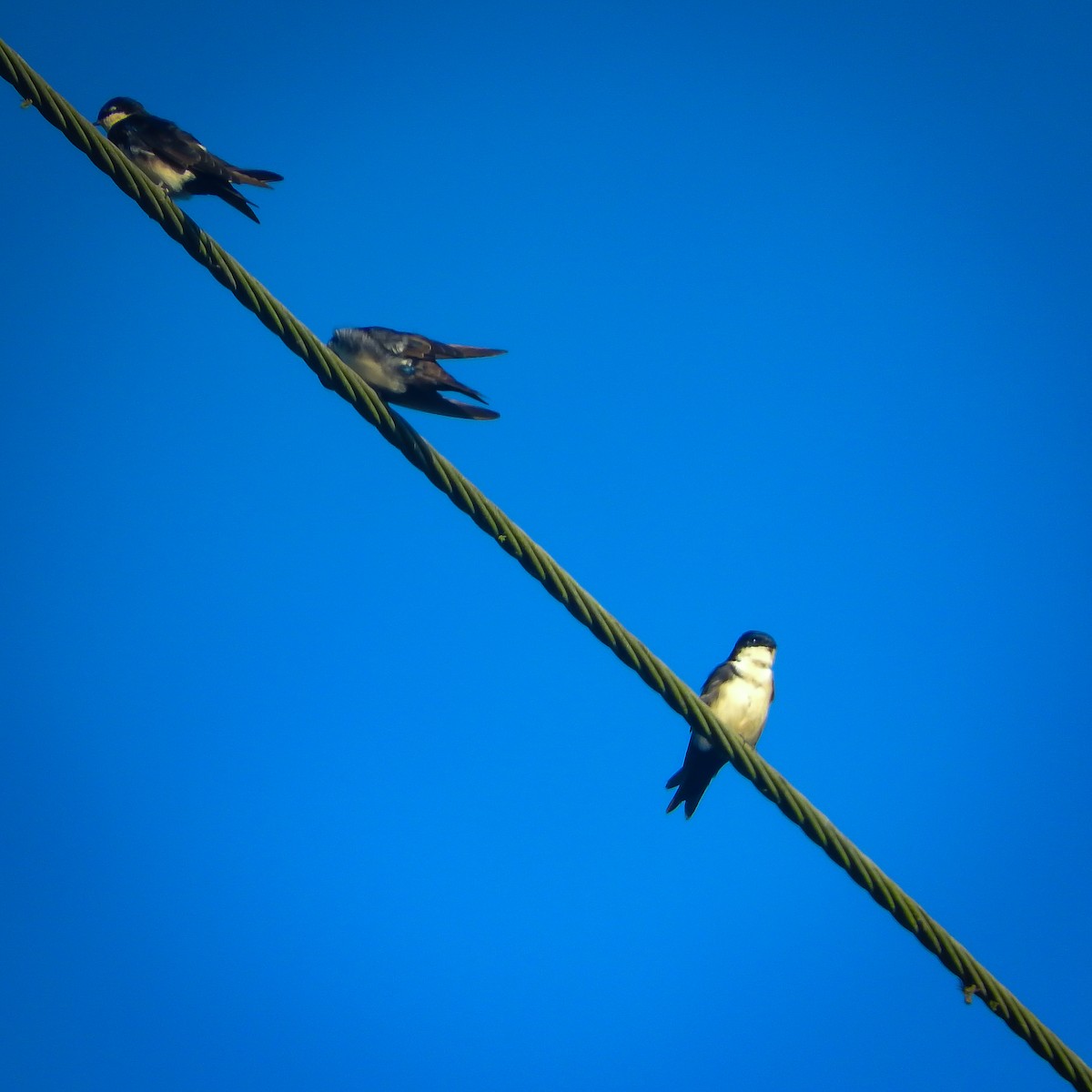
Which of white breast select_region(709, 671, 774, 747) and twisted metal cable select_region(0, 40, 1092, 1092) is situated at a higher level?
white breast select_region(709, 671, 774, 747)

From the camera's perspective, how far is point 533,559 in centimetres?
268

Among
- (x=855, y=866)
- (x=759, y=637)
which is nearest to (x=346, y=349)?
(x=855, y=866)

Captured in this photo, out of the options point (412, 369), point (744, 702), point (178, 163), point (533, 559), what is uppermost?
point (744, 702)

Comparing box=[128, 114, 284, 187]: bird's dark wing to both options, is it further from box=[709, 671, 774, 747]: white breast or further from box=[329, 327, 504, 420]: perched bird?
box=[709, 671, 774, 747]: white breast

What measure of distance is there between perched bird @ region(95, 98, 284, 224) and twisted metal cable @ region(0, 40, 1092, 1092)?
2.02 metres

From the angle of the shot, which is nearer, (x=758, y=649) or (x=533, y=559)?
(x=533, y=559)

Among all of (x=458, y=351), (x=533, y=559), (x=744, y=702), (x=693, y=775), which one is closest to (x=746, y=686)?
(x=744, y=702)

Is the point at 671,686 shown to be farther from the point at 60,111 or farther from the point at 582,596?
the point at 60,111

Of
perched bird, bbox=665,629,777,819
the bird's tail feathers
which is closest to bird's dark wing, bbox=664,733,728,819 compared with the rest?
perched bird, bbox=665,629,777,819

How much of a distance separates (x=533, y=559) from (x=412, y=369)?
4.01ft

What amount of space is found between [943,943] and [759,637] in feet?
12.6

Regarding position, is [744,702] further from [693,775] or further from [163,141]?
[163,141]

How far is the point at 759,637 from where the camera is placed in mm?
6621

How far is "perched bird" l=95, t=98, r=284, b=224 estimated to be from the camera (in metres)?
4.75
